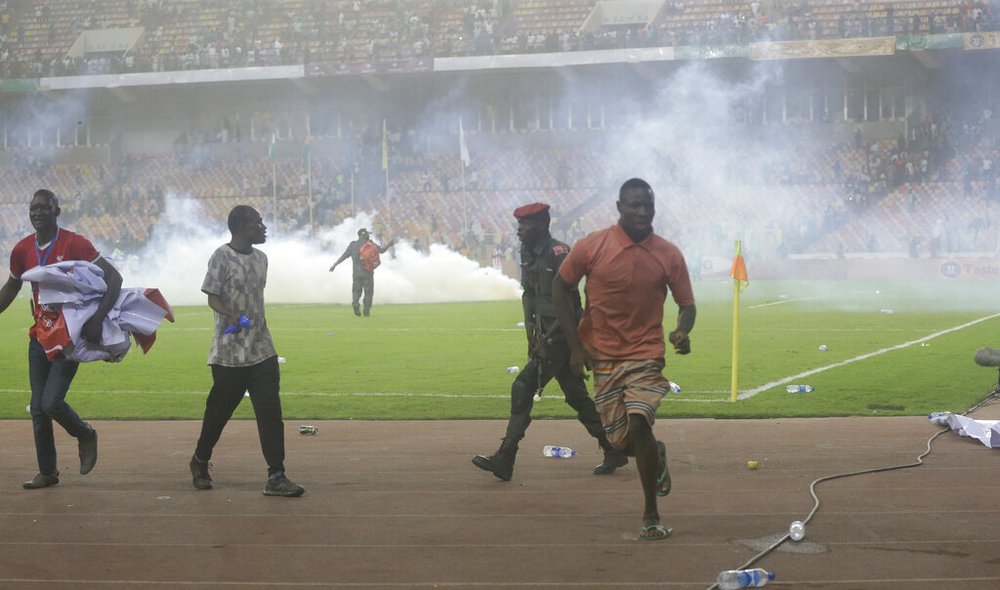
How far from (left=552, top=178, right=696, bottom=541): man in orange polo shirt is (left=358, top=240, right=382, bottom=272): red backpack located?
64.8 ft

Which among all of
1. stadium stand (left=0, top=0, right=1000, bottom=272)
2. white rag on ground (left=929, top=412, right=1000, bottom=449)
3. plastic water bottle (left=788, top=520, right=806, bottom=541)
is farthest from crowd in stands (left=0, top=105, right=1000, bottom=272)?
plastic water bottle (left=788, top=520, right=806, bottom=541)

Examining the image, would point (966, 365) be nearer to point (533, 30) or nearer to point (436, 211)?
point (436, 211)

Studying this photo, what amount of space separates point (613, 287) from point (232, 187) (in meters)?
45.7

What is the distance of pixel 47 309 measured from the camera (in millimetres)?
7746

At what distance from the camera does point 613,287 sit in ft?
21.6

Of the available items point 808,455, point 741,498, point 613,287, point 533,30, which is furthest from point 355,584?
point 533,30

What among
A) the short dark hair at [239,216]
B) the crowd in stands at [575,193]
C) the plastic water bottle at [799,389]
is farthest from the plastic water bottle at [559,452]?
the crowd in stands at [575,193]

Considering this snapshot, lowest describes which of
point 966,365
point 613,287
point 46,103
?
point 966,365

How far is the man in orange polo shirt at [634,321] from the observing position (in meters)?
6.44

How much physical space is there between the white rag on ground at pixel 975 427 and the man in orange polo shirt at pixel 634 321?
3.60 meters

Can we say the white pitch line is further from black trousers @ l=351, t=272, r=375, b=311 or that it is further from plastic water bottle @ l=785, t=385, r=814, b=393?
black trousers @ l=351, t=272, r=375, b=311

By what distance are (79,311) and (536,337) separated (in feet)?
9.11

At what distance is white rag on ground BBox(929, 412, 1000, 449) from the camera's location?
920 cm

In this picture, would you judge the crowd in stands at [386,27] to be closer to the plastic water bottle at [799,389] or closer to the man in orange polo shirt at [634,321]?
the plastic water bottle at [799,389]
